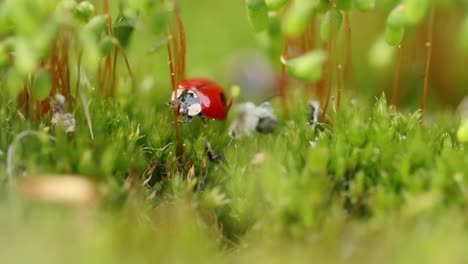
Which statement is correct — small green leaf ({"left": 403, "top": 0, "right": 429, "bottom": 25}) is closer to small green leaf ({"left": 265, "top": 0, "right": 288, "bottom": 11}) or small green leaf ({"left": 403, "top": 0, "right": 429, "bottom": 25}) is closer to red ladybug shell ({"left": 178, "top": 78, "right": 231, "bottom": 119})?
small green leaf ({"left": 265, "top": 0, "right": 288, "bottom": 11})

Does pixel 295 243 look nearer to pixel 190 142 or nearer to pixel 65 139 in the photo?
pixel 190 142

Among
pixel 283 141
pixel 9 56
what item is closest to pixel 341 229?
pixel 283 141

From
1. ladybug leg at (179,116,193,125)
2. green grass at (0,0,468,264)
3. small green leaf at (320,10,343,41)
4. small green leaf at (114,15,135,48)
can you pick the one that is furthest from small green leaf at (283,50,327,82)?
small green leaf at (114,15,135,48)

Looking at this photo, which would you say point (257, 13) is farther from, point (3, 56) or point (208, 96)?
point (3, 56)

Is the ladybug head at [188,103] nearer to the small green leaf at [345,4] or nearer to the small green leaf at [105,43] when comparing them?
the small green leaf at [105,43]

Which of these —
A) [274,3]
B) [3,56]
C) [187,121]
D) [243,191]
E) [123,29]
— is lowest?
[243,191]

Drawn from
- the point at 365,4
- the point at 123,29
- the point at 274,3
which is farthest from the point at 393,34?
the point at 123,29

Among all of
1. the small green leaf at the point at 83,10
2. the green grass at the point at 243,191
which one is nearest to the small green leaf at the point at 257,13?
the green grass at the point at 243,191
